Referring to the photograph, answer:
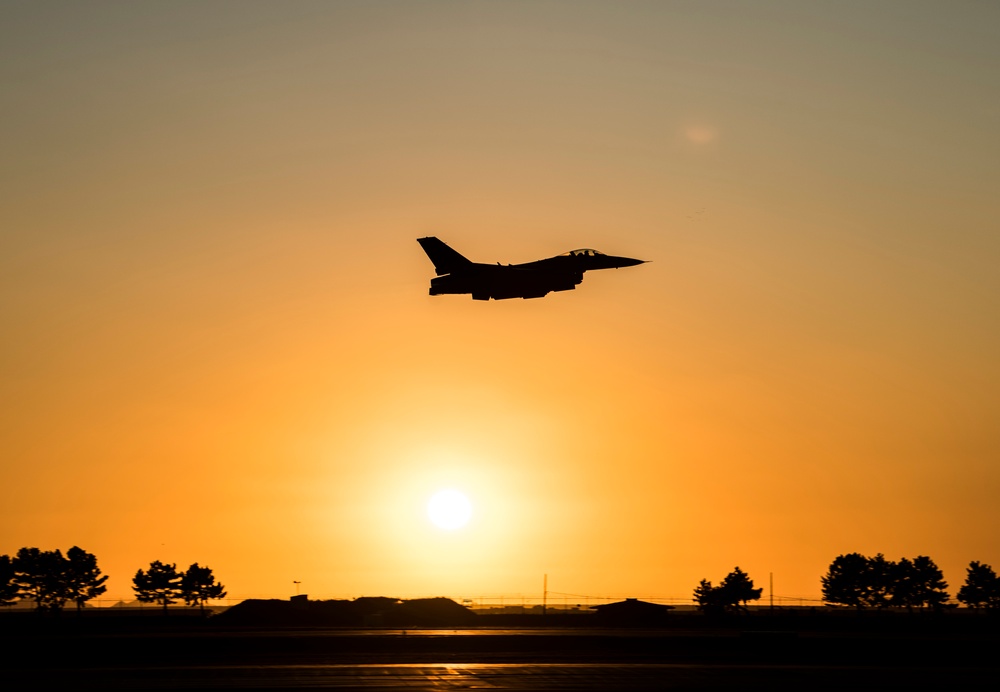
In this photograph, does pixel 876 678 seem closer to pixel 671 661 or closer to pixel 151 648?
pixel 671 661

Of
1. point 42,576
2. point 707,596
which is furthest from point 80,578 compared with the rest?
point 707,596

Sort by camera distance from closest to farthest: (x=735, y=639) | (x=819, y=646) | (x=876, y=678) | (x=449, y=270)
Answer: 1. (x=876, y=678)
2. (x=449, y=270)
3. (x=819, y=646)
4. (x=735, y=639)

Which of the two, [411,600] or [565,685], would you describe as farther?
[411,600]

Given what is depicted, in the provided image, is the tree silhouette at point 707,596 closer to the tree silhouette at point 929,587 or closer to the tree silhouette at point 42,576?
the tree silhouette at point 929,587

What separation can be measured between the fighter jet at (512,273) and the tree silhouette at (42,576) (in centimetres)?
11822

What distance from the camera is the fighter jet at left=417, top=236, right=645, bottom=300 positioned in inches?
2805

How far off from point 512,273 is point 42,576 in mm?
122709

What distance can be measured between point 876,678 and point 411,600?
294 feet

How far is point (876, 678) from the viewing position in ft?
197

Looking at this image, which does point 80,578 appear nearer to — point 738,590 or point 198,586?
point 198,586

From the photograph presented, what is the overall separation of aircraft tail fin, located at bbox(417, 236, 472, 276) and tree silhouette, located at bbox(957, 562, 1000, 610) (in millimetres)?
135933

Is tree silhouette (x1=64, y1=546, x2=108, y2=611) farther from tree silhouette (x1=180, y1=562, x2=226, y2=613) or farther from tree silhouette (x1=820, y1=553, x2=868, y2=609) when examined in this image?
tree silhouette (x1=820, y1=553, x2=868, y2=609)

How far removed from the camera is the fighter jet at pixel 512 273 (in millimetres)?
71250

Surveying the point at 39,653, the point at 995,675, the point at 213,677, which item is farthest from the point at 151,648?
the point at 995,675
